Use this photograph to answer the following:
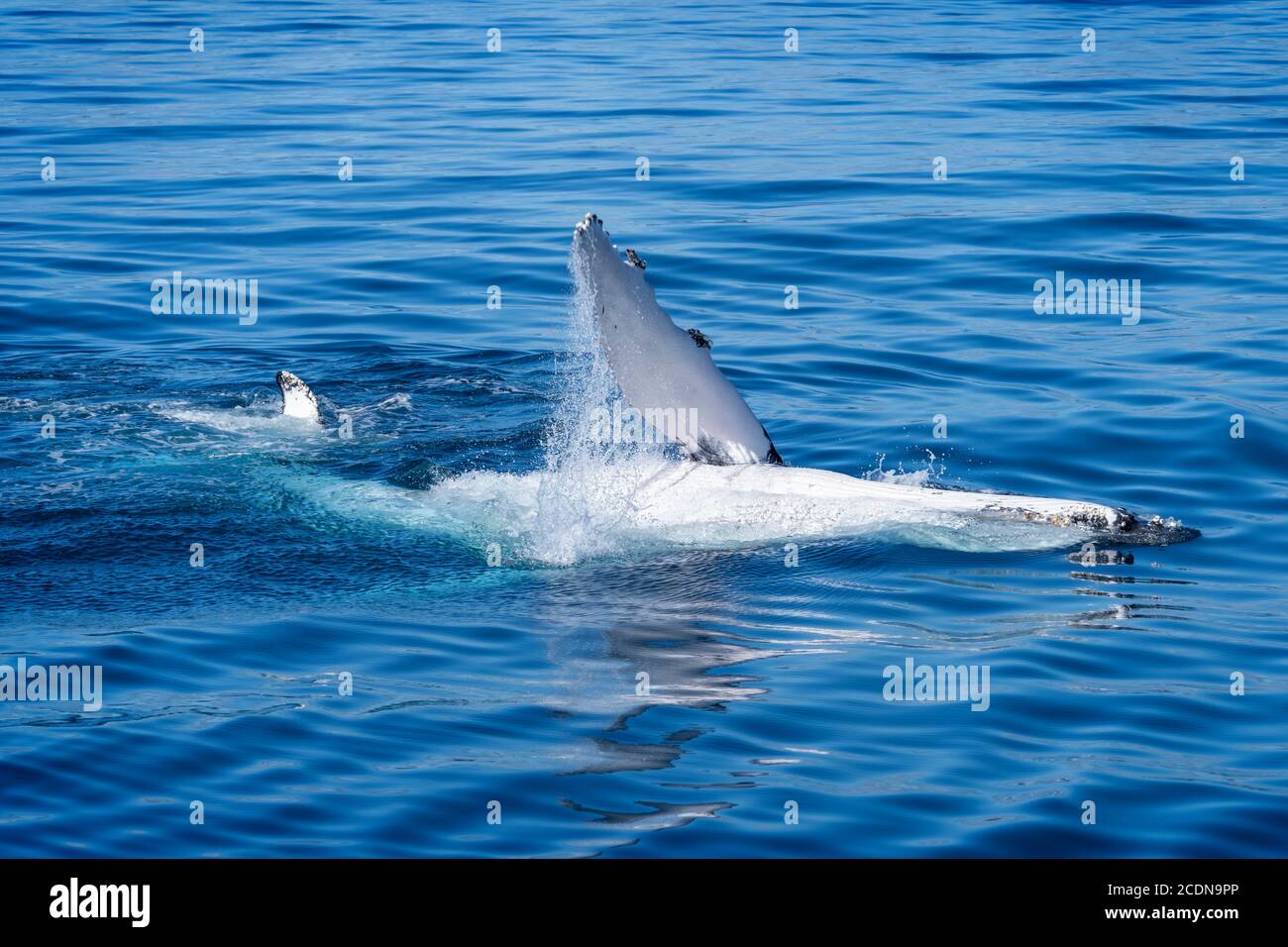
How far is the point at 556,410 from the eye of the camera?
53.1ft

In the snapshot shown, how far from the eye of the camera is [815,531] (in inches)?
496

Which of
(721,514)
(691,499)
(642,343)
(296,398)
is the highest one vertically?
(642,343)

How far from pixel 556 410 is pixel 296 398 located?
257 cm

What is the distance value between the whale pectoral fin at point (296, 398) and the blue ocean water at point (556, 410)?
0.83 feet

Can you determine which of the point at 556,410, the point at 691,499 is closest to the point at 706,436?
the point at 691,499

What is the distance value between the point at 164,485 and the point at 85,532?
117 centimetres

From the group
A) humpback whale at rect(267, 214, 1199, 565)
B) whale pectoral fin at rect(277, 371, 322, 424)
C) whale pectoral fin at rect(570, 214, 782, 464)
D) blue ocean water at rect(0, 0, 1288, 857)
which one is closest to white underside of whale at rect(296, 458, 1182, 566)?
humpback whale at rect(267, 214, 1199, 565)

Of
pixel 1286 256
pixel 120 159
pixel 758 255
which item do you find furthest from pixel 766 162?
pixel 120 159

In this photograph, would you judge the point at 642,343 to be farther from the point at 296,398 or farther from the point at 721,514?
the point at 296,398

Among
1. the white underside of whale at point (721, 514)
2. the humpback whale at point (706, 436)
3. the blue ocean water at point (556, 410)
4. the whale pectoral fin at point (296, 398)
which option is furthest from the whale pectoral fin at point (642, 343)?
the whale pectoral fin at point (296, 398)

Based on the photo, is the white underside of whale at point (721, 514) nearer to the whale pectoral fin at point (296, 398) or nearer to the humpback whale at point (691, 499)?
the humpback whale at point (691, 499)

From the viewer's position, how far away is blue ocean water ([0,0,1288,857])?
8.60 m

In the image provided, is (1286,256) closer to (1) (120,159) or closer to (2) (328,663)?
(2) (328,663)

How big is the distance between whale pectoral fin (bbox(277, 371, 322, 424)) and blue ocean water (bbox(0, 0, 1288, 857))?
0.25 metres
